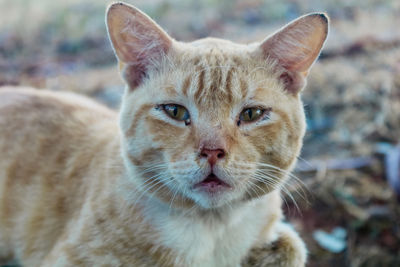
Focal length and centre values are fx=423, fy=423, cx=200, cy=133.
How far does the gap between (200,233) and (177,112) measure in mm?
619

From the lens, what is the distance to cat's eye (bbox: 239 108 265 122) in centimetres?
197

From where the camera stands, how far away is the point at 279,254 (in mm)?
2352

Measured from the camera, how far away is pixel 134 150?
6.68 feet

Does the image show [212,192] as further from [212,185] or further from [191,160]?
[191,160]

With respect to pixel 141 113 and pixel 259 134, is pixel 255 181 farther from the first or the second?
pixel 141 113

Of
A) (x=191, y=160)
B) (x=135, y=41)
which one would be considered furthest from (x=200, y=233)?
(x=135, y=41)

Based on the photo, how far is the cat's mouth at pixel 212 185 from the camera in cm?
181

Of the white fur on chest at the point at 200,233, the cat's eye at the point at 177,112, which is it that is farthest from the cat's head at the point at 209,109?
the white fur on chest at the point at 200,233

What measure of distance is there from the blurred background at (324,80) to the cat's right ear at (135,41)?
3.33 ft

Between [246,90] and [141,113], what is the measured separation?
52 centimetres

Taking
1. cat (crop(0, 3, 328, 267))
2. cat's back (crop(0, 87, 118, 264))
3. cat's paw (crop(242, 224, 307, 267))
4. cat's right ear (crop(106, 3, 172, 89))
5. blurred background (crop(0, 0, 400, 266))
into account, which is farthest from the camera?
blurred background (crop(0, 0, 400, 266))

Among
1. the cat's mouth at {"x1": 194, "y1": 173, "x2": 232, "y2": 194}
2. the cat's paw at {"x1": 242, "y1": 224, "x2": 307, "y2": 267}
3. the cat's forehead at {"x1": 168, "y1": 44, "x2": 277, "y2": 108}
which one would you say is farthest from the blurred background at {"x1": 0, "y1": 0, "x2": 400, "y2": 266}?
the cat's forehead at {"x1": 168, "y1": 44, "x2": 277, "y2": 108}

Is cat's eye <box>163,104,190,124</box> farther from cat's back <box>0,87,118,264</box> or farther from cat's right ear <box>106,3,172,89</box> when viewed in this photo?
cat's back <box>0,87,118,264</box>

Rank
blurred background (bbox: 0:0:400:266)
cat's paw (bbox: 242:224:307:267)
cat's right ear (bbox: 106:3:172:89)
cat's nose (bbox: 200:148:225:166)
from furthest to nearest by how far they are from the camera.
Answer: blurred background (bbox: 0:0:400:266) → cat's paw (bbox: 242:224:307:267) → cat's right ear (bbox: 106:3:172:89) → cat's nose (bbox: 200:148:225:166)
